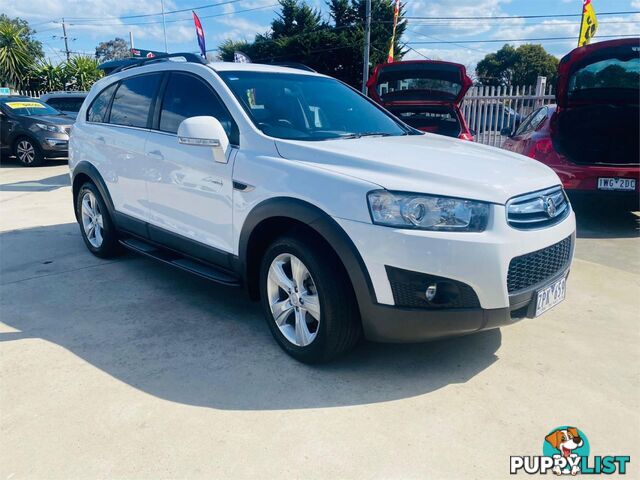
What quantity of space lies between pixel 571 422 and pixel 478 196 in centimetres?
118

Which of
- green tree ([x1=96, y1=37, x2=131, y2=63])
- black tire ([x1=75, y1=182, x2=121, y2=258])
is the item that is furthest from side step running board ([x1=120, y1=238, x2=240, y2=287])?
green tree ([x1=96, y1=37, x2=131, y2=63])

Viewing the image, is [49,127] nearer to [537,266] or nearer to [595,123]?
[595,123]

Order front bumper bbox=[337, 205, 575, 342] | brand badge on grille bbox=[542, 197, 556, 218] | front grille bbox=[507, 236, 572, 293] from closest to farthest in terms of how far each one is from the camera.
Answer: front bumper bbox=[337, 205, 575, 342]
front grille bbox=[507, 236, 572, 293]
brand badge on grille bbox=[542, 197, 556, 218]

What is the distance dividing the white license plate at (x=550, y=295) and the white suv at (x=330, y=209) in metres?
0.01

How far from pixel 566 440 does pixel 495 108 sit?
11.2 metres

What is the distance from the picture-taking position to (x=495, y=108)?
40.7 ft

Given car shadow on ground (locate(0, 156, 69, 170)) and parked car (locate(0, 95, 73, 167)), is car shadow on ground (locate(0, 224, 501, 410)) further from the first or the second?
car shadow on ground (locate(0, 156, 69, 170))

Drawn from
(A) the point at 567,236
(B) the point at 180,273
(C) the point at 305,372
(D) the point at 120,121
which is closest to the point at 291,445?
(C) the point at 305,372

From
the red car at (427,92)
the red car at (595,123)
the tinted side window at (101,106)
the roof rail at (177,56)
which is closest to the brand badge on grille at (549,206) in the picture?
the roof rail at (177,56)

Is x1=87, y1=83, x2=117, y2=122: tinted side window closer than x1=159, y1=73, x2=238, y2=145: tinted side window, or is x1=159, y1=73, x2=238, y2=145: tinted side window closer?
→ x1=159, y1=73, x2=238, y2=145: tinted side window

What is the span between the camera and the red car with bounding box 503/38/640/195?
5887mm

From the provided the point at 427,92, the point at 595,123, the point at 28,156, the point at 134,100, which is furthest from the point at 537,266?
the point at 28,156

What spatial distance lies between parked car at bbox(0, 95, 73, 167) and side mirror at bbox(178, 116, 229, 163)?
1010cm

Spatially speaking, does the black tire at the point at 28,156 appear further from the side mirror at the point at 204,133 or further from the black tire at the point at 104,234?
the side mirror at the point at 204,133
